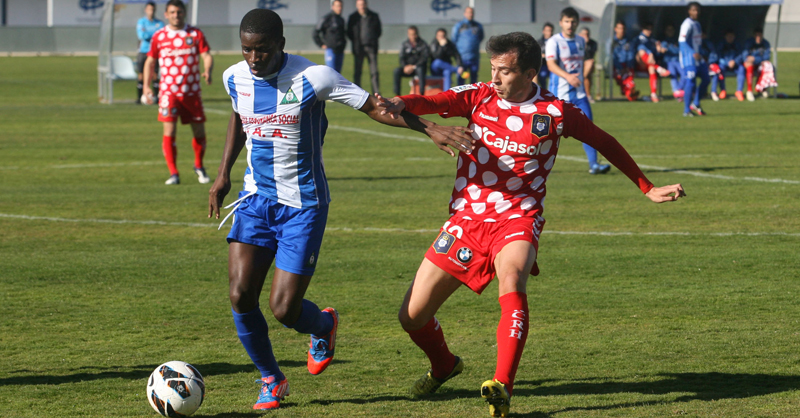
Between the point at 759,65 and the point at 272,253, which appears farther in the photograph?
the point at 759,65

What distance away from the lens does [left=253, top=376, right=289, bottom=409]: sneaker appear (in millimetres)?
4820

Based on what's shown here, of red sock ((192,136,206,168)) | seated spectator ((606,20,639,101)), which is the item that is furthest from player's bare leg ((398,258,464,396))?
seated spectator ((606,20,639,101))

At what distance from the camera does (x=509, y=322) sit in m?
4.47

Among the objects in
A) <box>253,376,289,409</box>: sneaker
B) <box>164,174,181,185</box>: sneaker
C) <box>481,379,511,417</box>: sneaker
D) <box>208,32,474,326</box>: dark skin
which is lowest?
<box>164,174,181,185</box>: sneaker

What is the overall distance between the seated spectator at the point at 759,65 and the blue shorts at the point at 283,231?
21528 millimetres

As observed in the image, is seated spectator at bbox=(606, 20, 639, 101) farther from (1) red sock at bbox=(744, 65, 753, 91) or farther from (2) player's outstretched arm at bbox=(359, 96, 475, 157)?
(2) player's outstretched arm at bbox=(359, 96, 475, 157)

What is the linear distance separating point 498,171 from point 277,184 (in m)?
1.12

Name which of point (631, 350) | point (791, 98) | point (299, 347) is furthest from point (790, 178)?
point (791, 98)

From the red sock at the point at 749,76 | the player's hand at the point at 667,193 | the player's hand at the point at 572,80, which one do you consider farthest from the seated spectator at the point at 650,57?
the player's hand at the point at 667,193

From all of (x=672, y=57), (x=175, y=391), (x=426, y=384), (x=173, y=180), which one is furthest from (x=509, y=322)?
(x=672, y=57)

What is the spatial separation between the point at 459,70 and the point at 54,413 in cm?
2107

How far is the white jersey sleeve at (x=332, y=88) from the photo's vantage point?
195 inches

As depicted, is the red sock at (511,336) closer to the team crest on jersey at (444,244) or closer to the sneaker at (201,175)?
the team crest on jersey at (444,244)

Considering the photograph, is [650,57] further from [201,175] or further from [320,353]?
[320,353]
